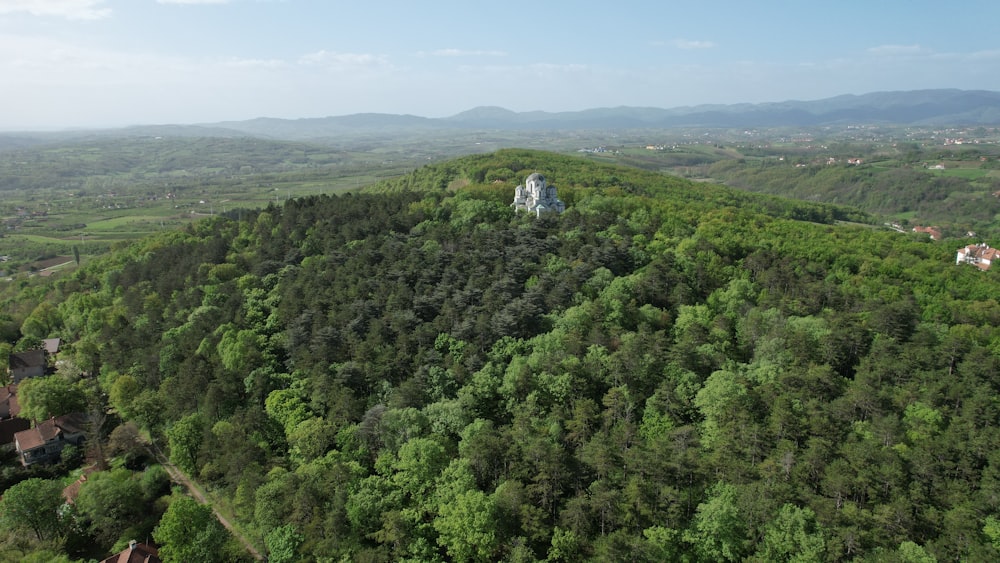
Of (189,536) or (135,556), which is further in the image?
(189,536)

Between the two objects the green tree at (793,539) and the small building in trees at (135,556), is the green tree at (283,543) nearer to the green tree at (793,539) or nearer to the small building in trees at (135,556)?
the small building in trees at (135,556)

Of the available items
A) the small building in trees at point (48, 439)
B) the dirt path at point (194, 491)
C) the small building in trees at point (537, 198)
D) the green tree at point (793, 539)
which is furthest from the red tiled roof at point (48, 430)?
the green tree at point (793, 539)

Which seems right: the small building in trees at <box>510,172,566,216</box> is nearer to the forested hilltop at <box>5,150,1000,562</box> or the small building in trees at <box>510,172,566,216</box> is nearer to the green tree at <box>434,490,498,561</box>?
the forested hilltop at <box>5,150,1000,562</box>

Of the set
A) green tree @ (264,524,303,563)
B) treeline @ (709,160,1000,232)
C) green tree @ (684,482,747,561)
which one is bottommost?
green tree @ (264,524,303,563)

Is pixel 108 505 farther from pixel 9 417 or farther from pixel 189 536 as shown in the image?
pixel 9 417

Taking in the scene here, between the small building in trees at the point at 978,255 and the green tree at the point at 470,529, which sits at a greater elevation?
the small building in trees at the point at 978,255

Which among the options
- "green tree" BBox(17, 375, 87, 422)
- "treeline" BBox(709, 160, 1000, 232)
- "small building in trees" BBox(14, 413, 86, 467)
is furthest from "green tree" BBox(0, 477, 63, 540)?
"treeline" BBox(709, 160, 1000, 232)

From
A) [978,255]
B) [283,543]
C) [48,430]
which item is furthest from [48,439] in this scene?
[978,255]
